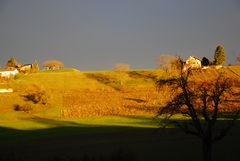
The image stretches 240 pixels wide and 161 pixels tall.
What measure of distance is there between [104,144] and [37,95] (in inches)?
1575

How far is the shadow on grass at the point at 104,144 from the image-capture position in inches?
→ 1038

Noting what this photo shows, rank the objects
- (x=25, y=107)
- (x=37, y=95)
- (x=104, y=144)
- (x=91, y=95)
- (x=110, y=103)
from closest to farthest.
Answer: (x=104, y=144)
(x=25, y=107)
(x=110, y=103)
(x=37, y=95)
(x=91, y=95)

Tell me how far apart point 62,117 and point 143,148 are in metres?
26.6

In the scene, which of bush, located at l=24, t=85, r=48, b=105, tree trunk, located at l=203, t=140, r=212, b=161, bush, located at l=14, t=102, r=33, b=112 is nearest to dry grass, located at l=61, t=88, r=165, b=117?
bush, located at l=24, t=85, r=48, b=105

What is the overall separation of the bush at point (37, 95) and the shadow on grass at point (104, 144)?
→ 932 inches

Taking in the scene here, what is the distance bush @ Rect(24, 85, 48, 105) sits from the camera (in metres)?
69.7

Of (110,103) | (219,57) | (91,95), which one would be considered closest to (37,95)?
(91,95)

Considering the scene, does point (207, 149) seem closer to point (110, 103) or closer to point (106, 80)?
point (110, 103)

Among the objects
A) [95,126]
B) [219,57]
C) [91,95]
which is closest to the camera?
[95,126]

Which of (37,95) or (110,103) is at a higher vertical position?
(37,95)

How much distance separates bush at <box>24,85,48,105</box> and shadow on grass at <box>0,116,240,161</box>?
23.7 meters

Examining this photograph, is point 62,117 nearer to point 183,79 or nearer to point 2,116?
point 2,116

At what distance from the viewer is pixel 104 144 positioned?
33500 mm

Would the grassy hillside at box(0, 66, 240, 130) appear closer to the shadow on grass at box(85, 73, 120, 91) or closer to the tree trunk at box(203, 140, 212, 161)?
the shadow on grass at box(85, 73, 120, 91)
